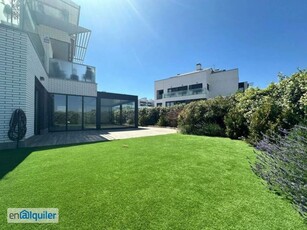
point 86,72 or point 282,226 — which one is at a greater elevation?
point 86,72

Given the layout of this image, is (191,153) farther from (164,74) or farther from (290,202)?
(164,74)

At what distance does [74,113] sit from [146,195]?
13.1 metres

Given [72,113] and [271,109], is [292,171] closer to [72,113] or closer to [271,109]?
[271,109]

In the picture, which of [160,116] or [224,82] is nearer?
[160,116]


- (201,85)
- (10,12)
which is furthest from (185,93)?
(10,12)

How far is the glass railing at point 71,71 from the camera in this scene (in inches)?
531

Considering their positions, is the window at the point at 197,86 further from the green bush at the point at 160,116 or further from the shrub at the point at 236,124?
the shrub at the point at 236,124

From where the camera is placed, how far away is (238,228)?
2.14 metres

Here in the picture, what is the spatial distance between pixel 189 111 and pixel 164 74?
79.5 feet

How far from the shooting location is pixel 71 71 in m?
14.3

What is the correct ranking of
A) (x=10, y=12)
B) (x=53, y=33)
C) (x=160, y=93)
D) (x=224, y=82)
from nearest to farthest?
(x=10, y=12), (x=53, y=33), (x=224, y=82), (x=160, y=93)

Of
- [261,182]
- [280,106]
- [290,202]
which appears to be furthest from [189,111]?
[290,202]

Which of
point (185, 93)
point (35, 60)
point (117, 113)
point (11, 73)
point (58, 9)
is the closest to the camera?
point (11, 73)

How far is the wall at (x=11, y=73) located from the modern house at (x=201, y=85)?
23.7 metres
